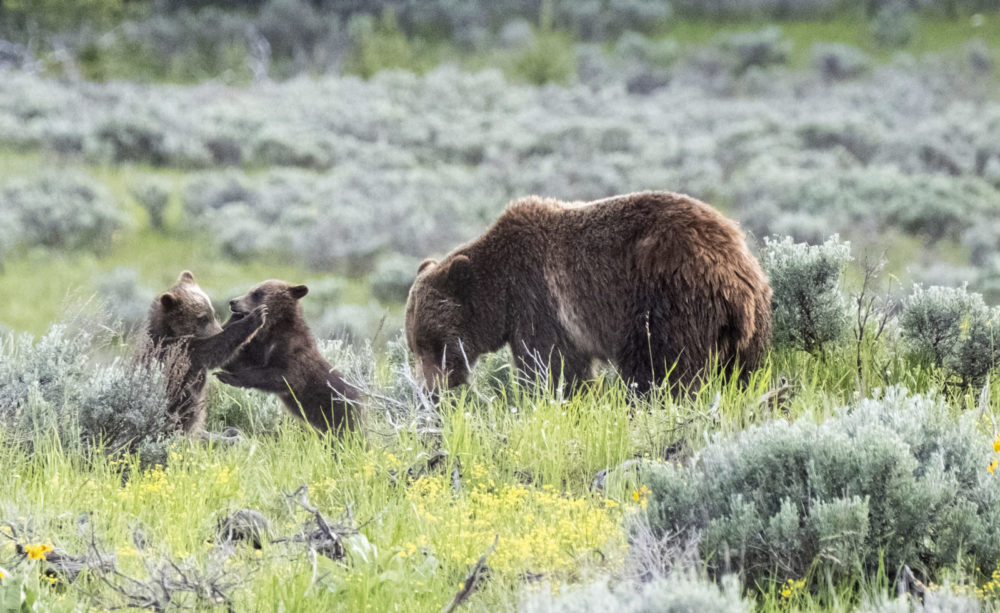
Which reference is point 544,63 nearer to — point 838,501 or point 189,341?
point 189,341

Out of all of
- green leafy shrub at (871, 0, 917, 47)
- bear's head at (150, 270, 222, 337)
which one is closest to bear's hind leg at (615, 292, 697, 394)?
bear's head at (150, 270, 222, 337)

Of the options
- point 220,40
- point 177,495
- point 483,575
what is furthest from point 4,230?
point 220,40

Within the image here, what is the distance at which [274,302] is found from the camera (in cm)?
693

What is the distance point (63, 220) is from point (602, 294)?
1741 cm

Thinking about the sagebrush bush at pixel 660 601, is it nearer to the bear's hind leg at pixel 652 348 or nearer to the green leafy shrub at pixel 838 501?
the green leafy shrub at pixel 838 501

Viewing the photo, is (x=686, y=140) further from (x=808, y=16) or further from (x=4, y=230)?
(x=808, y=16)

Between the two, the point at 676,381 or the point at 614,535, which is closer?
the point at 614,535

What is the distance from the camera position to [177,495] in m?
4.53

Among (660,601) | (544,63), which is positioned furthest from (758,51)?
(660,601)

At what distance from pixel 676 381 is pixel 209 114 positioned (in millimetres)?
29426

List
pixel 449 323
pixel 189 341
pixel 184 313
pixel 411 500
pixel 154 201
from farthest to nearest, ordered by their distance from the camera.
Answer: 1. pixel 154 201
2. pixel 184 313
3. pixel 189 341
4. pixel 449 323
5. pixel 411 500

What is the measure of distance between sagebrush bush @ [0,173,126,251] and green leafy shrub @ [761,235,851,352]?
17.4 meters

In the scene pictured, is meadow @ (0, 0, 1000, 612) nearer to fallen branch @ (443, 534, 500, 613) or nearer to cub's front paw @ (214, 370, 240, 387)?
fallen branch @ (443, 534, 500, 613)

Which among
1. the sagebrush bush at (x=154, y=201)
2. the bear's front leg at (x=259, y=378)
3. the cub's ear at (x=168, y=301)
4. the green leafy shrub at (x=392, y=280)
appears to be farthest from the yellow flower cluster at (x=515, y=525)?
the sagebrush bush at (x=154, y=201)
